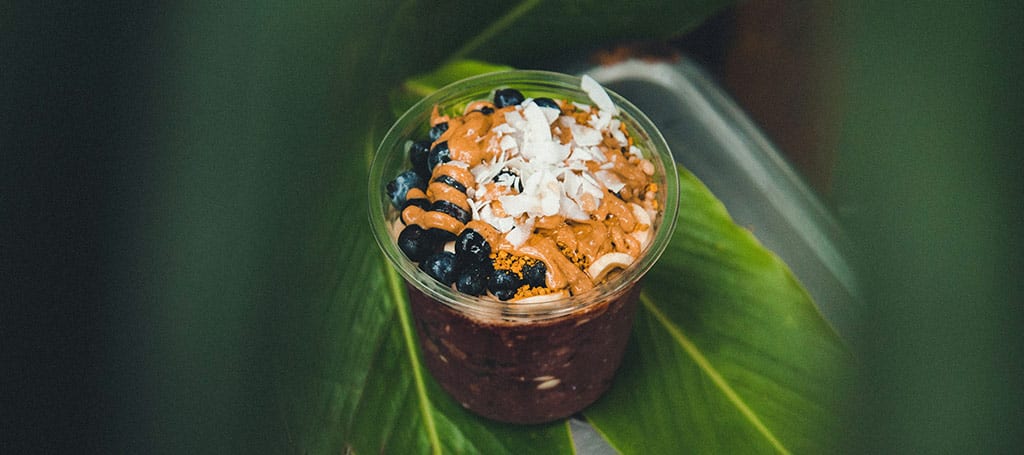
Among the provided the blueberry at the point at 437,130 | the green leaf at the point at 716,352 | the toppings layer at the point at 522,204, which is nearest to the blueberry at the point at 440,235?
the toppings layer at the point at 522,204

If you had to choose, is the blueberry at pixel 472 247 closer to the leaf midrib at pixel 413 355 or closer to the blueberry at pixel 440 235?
the blueberry at pixel 440 235

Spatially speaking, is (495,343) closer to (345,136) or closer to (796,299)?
(796,299)

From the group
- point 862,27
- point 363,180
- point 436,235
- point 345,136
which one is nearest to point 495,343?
point 436,235

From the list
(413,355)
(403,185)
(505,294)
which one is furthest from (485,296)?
(413,355)

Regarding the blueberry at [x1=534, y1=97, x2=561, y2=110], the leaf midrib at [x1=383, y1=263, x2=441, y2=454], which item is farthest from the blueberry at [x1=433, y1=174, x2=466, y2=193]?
the leaf midrib at [x1=383, y1=263, x2=441, y2=454]

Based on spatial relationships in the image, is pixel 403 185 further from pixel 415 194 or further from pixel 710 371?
pixel 710 371

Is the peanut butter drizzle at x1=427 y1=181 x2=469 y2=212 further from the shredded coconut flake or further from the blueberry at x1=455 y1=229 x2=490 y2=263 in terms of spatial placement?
the shredded coconut flake

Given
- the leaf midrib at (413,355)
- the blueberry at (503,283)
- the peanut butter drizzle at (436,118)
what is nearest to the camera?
the blueberry at (503,283)
